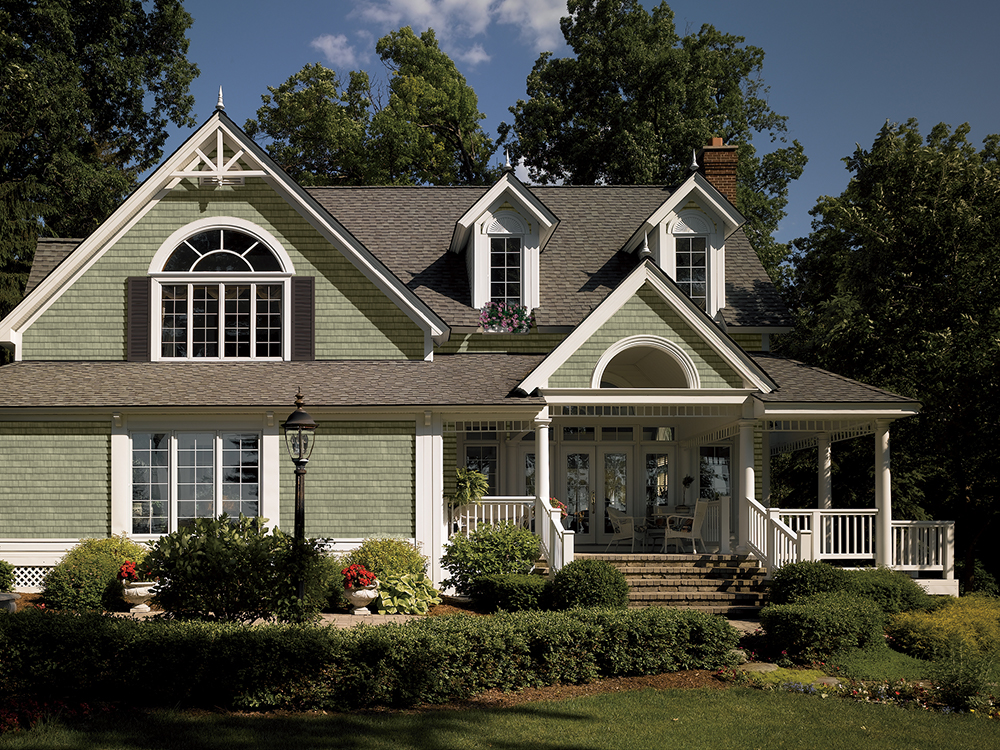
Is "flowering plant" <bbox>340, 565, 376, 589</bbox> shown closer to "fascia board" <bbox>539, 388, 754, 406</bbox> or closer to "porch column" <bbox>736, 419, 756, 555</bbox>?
"fascia board" <bbox>539, 388, 754, 406</bbox>

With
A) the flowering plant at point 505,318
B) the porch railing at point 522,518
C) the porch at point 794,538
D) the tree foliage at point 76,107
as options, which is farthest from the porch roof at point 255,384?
the tree foliage at point 76,107

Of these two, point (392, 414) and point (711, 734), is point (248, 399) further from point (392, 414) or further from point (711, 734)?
point (711, 734)

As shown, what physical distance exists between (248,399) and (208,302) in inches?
101


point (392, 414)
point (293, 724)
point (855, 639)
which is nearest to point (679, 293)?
point (392, 414)

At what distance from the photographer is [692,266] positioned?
61.2 ft

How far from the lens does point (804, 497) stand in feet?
76.7

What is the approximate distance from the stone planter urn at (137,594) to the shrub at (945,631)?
A: 1095 centimetres

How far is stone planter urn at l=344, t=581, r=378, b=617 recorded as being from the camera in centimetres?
1330

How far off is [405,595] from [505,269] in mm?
7447

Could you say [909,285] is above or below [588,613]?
above

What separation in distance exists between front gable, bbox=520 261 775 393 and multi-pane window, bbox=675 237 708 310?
357 cm

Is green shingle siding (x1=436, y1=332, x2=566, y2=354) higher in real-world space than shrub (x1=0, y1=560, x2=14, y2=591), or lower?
higher

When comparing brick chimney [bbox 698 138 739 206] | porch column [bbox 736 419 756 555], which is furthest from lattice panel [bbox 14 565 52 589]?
brick chimney [bbox 698 138 739 206]

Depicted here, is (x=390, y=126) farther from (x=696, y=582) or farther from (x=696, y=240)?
(x=696, y=582)
